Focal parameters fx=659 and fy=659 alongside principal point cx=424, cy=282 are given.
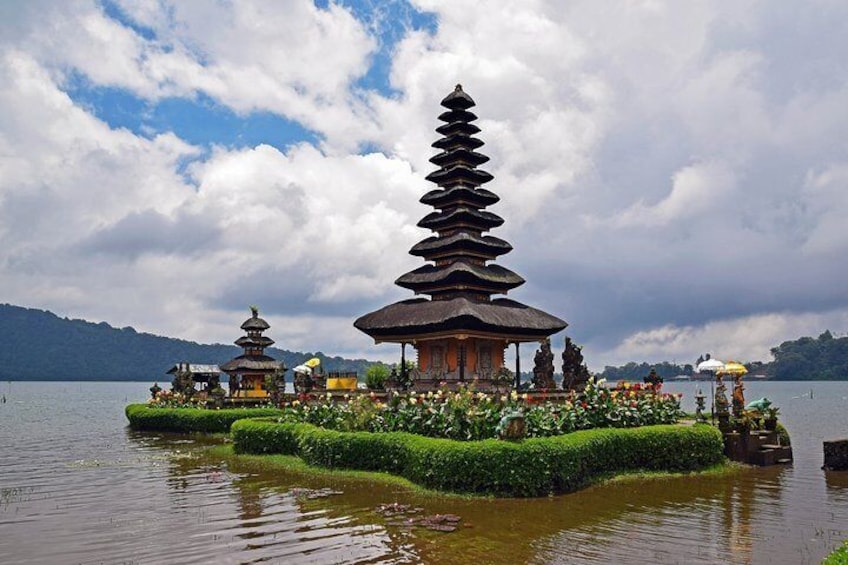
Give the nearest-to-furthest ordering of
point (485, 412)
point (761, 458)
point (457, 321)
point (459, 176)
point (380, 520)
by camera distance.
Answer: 1. point (380, 520)
2. point (485, 412)
3. point (761, 458)
4. point (457, 321)
5. point (459, 176)

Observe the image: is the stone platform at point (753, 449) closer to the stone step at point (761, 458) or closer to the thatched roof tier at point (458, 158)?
the stone step at point (761, 458)

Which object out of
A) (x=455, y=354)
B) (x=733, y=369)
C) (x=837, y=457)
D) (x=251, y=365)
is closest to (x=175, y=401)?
(x=251, y=365)

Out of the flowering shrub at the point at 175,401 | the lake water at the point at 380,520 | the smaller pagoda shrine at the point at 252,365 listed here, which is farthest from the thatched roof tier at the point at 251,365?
the lake water at the point at 380,520

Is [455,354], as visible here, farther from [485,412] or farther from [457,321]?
[485,412]

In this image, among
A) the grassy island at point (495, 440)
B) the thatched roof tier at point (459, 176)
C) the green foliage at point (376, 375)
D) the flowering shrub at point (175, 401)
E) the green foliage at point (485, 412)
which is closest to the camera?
the grassy island at point (495, 440)

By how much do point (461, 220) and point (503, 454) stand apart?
17.7 metres

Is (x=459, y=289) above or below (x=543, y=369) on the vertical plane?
above

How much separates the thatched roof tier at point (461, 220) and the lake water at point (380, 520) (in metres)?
15.6

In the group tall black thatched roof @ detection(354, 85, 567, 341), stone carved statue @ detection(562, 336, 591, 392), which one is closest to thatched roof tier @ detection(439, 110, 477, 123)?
tall black thatched roof @ detection(354, 85, 567, 341)

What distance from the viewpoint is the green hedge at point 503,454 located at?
54.4 ft

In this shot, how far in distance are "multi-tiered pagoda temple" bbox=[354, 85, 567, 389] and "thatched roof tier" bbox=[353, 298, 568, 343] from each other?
0.15 ft

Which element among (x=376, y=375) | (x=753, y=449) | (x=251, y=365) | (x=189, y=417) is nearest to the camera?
(x=753, y=449)

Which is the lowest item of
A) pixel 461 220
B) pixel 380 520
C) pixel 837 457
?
pixel 380 520

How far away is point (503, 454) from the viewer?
16594 millimetres
